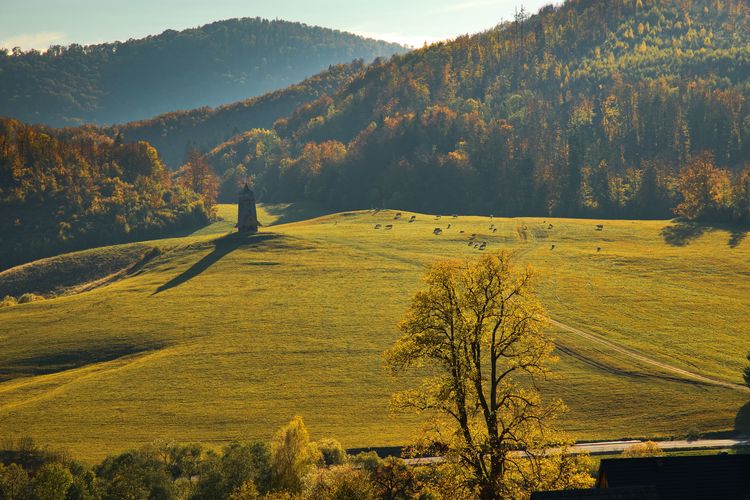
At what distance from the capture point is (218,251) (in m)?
146

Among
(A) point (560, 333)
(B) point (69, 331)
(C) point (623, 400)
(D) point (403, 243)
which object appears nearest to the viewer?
(C) point (623, 400)

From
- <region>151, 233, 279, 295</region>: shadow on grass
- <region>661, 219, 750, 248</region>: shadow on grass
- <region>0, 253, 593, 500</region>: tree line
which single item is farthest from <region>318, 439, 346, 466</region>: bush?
<region>661, 219, 750, 248</region>: shadow on grass

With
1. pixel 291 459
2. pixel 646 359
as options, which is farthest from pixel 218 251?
pixel 291 459

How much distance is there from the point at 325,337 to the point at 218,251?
5117 cm

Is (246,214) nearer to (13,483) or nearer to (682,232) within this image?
(682,232)

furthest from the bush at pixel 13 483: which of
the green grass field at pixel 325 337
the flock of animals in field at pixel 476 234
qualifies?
the flock of animals in field at pixel 476 234

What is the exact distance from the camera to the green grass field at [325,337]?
7900 centimetres

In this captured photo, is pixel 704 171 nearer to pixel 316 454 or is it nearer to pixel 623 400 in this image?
pixel 623 400

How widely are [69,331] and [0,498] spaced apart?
57730 mm

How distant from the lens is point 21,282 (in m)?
163

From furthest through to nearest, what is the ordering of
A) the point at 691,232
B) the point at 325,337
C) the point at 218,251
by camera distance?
the point at 218,251 → the point at 691,232 → the point at 325,337

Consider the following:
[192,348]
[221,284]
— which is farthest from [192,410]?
[221,284]

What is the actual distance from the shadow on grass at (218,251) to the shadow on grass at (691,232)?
241 ft

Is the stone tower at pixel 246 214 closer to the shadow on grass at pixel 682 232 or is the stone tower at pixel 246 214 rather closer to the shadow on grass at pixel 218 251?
the shadow on grass at pixel 218 251
